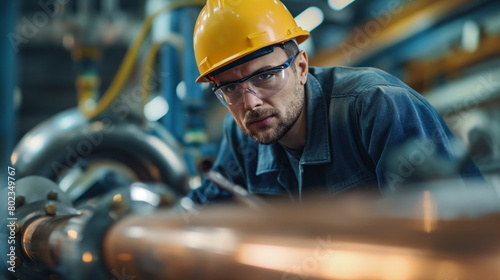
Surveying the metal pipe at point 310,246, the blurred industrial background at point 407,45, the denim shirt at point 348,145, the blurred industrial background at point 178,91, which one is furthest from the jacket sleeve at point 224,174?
the metal pipe at point 310,246

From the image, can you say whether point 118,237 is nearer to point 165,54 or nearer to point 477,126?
point 477,126

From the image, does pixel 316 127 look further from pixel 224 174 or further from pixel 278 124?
pixel 224 174

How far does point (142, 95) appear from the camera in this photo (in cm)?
276

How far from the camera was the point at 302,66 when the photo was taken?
4.51 feet

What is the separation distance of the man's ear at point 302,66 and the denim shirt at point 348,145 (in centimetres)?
3

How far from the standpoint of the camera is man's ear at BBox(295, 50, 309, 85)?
4.46 ft

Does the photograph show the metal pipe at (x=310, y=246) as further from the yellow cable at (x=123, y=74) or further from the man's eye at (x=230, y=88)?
the yellow cable at (x=123, y=74)

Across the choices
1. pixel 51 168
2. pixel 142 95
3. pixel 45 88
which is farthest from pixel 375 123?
pixel 45 88

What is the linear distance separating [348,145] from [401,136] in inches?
8.3

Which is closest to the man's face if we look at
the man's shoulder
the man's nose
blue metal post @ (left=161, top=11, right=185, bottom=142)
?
the man's nose

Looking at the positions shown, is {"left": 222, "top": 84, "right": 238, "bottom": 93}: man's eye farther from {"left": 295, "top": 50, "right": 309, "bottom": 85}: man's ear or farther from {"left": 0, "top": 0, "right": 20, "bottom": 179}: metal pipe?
{"left": 0, "top": 0, "right": 20, "bottom": 179}: metal pipe

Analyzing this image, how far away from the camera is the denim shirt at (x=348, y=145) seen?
1.11 meters

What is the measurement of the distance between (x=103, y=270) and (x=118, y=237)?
55mm

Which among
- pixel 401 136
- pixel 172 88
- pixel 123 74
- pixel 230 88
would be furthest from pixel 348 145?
pixel 172 88
